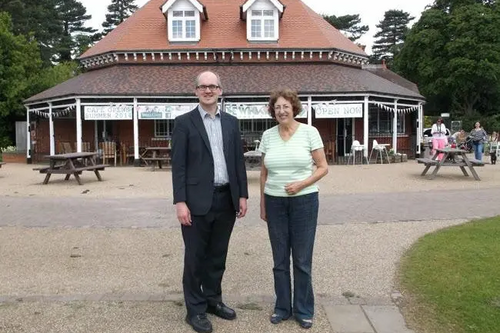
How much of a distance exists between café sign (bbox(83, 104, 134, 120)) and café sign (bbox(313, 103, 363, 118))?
8296 millimetres

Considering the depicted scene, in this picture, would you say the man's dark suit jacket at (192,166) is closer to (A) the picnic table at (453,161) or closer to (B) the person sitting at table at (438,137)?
(A) the picnic table at (453,161)

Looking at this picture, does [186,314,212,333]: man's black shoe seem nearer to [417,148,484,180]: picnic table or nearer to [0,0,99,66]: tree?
[417,148,484,180]: picnic table

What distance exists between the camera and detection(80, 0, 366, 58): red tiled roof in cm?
2625

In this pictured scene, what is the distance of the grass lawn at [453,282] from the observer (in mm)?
4090

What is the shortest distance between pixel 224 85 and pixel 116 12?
56356mm

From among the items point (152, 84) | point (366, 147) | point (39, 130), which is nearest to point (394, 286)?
point (366, 147)

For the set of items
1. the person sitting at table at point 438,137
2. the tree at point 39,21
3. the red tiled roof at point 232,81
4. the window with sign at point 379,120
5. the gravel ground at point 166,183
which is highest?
the tree at point 39,21

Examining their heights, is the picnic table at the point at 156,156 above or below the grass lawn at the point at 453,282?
above

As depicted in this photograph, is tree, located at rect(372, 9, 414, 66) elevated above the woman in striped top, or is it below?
above

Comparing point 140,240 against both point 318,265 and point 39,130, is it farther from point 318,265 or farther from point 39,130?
point 39,130

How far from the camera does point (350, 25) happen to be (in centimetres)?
7919

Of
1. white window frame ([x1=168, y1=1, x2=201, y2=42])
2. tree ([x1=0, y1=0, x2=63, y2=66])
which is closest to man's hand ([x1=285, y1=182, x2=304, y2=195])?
white window frame ([x1=168, y1=1, x2=201, y2=42])

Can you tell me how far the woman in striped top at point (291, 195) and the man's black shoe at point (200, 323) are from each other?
20.9 inches

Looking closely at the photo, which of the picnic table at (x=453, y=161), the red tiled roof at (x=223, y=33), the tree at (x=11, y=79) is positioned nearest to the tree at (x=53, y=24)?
the tree at (x=11, y=79)
